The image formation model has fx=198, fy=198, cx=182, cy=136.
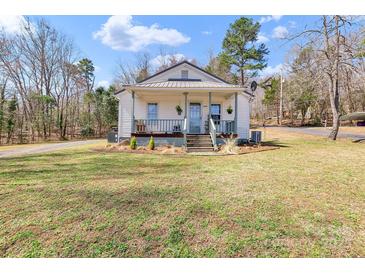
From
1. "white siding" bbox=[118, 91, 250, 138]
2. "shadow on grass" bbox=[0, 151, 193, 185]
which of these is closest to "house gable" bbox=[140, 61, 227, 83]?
"white siding" bbox=[118, 91, 250, 138]

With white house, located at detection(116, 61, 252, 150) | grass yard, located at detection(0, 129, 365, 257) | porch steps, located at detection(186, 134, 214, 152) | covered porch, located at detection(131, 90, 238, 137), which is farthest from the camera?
covered porch, located at detection(131, 90, 238, 137)

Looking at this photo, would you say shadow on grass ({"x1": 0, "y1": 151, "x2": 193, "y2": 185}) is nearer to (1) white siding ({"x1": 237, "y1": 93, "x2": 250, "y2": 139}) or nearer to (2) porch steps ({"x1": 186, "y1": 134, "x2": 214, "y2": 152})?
(2) porch steps ({"x1": 186, "y1": 134, "x2": 214, "y2": 152})

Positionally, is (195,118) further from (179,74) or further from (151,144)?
(151,144)

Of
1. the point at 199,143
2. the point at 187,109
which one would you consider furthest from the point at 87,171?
the point at 187,109

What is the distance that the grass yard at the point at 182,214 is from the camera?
99.7 inches

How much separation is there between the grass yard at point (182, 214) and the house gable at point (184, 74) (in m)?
11.0

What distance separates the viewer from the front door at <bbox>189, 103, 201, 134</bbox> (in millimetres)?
14586

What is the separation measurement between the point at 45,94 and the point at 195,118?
78.9ft

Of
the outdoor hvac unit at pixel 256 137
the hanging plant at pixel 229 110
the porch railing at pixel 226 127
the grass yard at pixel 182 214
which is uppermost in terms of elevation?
the hanging plant at pixel 229 110

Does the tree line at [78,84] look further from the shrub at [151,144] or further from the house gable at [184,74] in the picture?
the shrub at [151,144]

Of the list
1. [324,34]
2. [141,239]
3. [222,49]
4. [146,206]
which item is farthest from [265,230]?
[222,49]

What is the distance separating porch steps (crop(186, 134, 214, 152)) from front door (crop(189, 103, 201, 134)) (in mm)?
2949

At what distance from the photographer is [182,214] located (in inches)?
133

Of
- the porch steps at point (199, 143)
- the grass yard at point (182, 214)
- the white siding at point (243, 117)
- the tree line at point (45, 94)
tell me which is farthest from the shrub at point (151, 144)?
the tree line at point (45, 94)
